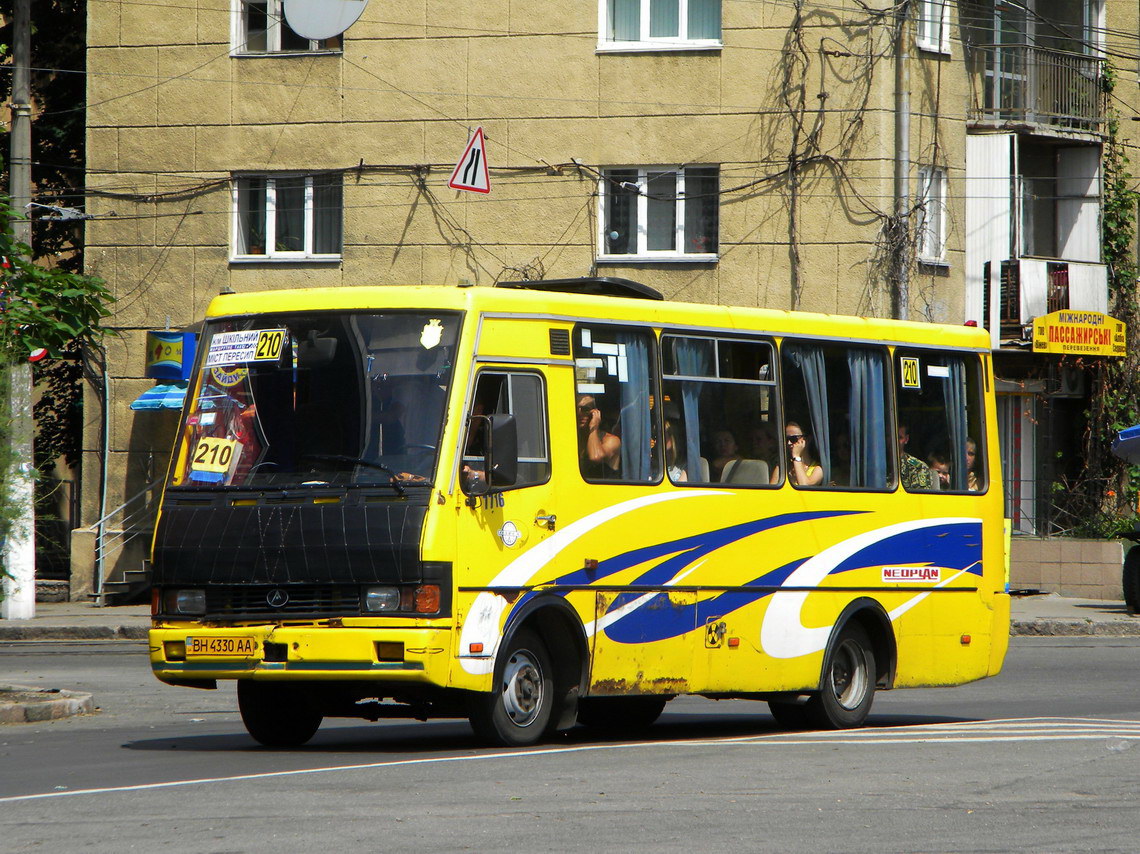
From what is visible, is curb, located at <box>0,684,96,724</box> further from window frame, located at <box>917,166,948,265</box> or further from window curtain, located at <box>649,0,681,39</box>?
window frame, located at <box>917,166,948,265</box>

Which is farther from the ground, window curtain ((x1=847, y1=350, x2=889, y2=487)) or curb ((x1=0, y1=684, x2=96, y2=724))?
window curtain ((x1=847, y1=350, x2=889, y2=487))

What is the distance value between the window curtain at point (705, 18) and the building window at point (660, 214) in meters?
1.93

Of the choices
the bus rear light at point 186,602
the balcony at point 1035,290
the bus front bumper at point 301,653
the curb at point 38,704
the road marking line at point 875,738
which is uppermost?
the balcony at point 1035,290

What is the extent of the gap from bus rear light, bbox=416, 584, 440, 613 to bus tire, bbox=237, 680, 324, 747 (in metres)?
1.56

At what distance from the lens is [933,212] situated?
27703 mm

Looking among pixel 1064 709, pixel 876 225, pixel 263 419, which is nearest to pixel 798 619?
pixel 1064 709

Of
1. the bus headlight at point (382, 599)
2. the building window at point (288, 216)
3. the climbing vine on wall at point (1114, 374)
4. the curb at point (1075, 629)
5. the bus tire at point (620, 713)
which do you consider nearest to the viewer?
the bus headlight at point (382, 599)

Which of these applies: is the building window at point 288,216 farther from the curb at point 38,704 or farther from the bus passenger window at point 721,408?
the bus passenger window at point 721,408

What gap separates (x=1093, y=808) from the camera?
8.54 m

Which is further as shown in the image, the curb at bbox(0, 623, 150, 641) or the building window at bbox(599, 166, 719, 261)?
the building window at bbox(599, 166, 719, 261)

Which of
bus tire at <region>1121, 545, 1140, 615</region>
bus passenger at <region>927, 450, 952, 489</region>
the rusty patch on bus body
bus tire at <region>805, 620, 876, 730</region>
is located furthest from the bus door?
bus tire at <region>1121, 545, 1140, 615</region>

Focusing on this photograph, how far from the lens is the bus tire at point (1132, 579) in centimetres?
2422

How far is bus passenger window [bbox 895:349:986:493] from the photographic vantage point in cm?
1361

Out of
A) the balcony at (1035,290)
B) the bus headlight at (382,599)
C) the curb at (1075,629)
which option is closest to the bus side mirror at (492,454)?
the bus headlight at (382,599)
